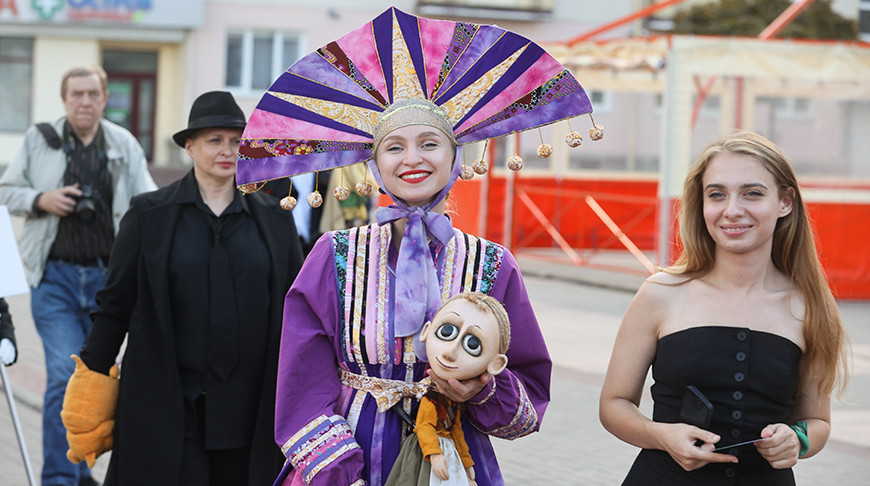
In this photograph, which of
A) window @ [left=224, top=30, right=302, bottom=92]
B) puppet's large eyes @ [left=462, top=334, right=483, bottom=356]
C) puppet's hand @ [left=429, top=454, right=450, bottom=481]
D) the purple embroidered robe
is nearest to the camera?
puppet's large eyes @ [left=462, top=334, right=483, bottom=356]

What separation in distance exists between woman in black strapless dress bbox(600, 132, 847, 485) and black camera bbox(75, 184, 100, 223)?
3385mm

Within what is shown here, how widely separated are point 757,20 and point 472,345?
75.4ft

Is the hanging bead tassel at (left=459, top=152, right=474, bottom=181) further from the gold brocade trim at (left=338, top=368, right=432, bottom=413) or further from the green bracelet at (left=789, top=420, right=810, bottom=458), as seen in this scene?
the green bracelet at (left=789, top=420, right=810, bottom=458)

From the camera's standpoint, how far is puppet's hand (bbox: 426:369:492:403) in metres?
2.74

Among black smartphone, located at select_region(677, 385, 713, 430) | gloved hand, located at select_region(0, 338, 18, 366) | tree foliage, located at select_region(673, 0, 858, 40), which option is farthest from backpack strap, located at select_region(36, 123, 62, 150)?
tree foliage, located at select_region(673, 0, 858, 40)

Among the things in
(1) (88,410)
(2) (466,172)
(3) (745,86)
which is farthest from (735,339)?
(3) (745,86)

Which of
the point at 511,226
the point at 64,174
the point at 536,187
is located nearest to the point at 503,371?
the point at 64,174

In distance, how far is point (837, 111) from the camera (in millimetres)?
16453

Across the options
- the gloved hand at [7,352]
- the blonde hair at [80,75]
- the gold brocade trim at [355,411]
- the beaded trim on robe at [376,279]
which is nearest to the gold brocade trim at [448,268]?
the beaded trim on robe at [376,279]

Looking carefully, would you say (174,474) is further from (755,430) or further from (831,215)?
(831,215)

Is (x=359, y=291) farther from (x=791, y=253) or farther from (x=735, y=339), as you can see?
(x=791, y=253)

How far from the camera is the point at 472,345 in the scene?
2725mm

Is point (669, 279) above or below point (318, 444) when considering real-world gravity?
above

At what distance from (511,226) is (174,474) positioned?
42.1 ft
